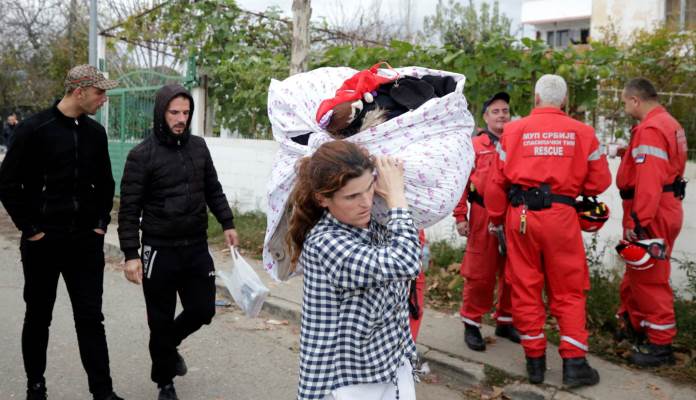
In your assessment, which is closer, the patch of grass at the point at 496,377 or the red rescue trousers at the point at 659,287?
the patch of grass at the point at 496,377

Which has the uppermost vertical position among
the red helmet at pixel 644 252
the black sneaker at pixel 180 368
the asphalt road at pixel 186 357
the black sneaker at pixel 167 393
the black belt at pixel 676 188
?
the black belt at pixel 676 188

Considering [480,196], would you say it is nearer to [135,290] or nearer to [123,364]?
[123,364]

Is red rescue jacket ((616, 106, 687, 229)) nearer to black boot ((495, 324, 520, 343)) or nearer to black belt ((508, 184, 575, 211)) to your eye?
black belt ((508, 184, 575, 211))

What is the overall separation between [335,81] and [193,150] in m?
1.62

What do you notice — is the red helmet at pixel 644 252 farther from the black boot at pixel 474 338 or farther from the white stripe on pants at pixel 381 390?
the white stripe on pants at pixel 381 390

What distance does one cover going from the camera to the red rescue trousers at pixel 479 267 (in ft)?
16.8

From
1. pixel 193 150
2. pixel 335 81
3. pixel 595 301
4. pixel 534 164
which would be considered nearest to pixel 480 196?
pixel 534 164

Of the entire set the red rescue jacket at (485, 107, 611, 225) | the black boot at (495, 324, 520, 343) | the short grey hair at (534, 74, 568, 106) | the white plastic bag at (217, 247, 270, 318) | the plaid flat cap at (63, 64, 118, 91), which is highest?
the short grey hair at (534, 74, 568, 106)

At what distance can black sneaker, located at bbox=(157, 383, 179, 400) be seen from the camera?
4.23 metres

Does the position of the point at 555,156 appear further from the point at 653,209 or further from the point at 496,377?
the point at 496,377

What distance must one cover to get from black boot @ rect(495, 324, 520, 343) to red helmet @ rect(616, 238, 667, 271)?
108 centimetres

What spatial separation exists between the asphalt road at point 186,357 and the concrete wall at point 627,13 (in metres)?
15.2

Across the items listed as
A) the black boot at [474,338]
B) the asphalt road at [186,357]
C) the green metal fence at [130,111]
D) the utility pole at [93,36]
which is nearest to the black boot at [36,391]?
the asphalt road at [186,357]

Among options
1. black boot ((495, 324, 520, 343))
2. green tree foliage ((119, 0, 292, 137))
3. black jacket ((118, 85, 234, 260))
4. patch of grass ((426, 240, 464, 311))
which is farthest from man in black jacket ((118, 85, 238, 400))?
green tree foliage ((119, 0, 292, 137))
